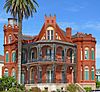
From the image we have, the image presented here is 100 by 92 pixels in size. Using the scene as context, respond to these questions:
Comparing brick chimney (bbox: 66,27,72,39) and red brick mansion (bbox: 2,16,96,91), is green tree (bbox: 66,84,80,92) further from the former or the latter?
brick chimney (bbox: 66,27,72,39)

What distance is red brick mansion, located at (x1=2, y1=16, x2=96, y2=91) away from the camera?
57.5m

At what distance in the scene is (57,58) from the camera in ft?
192

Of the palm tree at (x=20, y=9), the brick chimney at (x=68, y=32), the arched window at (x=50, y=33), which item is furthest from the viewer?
the brick chimney at (x=68, y=32)

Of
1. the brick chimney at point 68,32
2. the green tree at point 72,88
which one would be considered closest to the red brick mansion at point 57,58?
the brick chimney at point 68,32

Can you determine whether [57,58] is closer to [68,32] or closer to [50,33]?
[50,33]

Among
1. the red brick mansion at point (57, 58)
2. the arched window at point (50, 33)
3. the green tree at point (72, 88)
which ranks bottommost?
the green tree at point (72, 88)

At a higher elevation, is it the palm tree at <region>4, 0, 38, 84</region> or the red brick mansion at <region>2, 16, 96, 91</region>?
the palm tree at <region>4, 0, 38, 84</region>

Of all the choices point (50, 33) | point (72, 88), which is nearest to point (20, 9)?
point (50, 33)

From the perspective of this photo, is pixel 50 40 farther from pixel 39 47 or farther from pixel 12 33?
pixel 12 33

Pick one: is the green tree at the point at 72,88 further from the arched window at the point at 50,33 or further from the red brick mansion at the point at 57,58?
the arched window at the point at 50,33

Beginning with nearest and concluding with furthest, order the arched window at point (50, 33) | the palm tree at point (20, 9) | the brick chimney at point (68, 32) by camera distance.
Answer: the palm tree at point (20, 9) → the arched window at point (50, 33) → the brick chimney at point (68, 32)

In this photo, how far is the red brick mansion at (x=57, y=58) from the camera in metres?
57.5

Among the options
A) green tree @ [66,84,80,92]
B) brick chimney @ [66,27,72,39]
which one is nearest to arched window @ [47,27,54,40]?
brick chimney @ [66,27,72,39]

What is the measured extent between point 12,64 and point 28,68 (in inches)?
238
